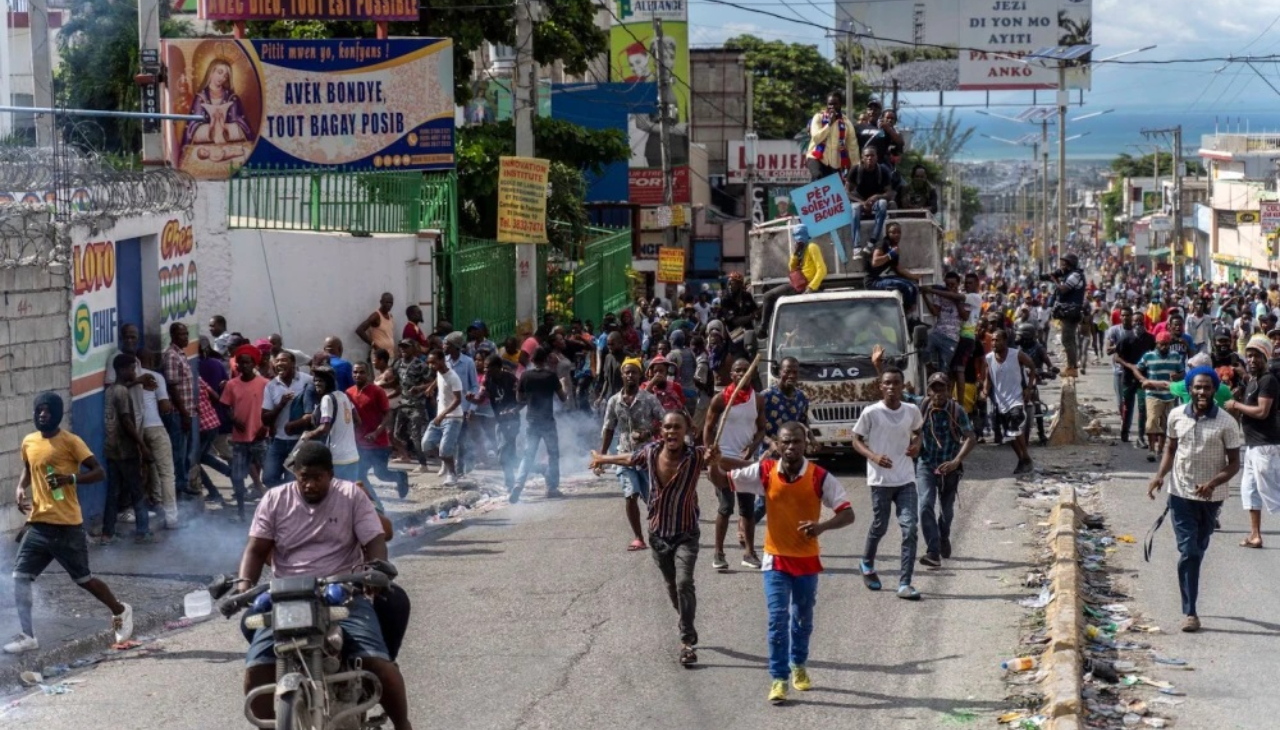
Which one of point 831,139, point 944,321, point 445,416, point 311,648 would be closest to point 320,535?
point 311,648

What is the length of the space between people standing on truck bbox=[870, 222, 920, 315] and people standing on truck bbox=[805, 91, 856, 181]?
1919 mm

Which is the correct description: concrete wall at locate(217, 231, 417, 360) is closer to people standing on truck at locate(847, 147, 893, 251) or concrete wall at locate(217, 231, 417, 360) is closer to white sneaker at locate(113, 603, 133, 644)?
people standing on truck at locate(847, 147, 893, 251)

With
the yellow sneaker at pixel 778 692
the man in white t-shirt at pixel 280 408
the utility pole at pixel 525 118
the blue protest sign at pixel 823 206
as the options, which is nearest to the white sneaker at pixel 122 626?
the man in white t-shirt at pixel 280 408

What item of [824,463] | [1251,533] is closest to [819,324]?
[824,463]

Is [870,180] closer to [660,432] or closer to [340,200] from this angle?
[340,200]

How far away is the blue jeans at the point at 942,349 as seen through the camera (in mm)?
21234

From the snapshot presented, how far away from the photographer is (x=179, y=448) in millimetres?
15516

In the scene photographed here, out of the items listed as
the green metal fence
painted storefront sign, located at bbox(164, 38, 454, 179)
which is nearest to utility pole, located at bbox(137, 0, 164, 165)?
the green metal fence

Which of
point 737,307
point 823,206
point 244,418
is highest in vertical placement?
point 823,206

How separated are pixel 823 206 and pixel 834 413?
9.14ft

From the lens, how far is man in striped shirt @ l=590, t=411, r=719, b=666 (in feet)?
32.4

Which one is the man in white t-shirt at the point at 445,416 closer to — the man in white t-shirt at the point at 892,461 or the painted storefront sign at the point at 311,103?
the man in white t-shirt at the point at 892,461

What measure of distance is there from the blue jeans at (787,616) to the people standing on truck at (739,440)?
3.54 meters

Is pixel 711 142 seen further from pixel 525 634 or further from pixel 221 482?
pixel 525 634
